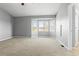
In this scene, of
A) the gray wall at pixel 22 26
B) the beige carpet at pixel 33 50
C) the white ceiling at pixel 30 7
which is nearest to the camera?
the beige carpet at pixel 33 50

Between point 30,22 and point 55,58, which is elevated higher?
point 30,22

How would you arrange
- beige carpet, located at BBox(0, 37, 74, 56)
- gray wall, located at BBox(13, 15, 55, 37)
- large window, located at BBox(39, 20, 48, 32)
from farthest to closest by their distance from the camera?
large window, located at BBox(39, 20, 48, 32), gray wall, located at BBox(13, 15, 55, 37), beige carpet, located at BBox(0, 37, 74, 56)

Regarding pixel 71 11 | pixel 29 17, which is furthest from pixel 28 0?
pixel 29 17

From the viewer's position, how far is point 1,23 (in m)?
7.99

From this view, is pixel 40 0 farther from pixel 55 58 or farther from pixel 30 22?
pixel 30 22

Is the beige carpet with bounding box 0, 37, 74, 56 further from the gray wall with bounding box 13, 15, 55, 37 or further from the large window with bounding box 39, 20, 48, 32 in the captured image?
the large window with bounding box 39, 20, 48, 32

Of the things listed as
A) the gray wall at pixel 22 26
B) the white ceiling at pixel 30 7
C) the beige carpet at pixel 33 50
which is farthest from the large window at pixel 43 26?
the beige carpet at pixel 33 50

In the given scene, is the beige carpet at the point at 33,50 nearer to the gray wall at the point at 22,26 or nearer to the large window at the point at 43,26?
the gray wall at the point at 22,26

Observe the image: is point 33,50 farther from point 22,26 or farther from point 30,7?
point 22,26

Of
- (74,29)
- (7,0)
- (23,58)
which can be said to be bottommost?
(23,58)

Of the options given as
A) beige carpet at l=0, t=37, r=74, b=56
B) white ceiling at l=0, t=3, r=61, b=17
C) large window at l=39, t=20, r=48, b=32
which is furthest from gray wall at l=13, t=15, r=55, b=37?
beige carpet at l=0, t=37, r=74, b=56

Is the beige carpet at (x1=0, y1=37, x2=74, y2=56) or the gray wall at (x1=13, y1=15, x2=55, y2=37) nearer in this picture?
the beige carpet at (x1=0, y1=37, x2=74, y2=56)

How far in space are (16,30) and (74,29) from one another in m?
7.89

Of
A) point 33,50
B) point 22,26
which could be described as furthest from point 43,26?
point 33,50
